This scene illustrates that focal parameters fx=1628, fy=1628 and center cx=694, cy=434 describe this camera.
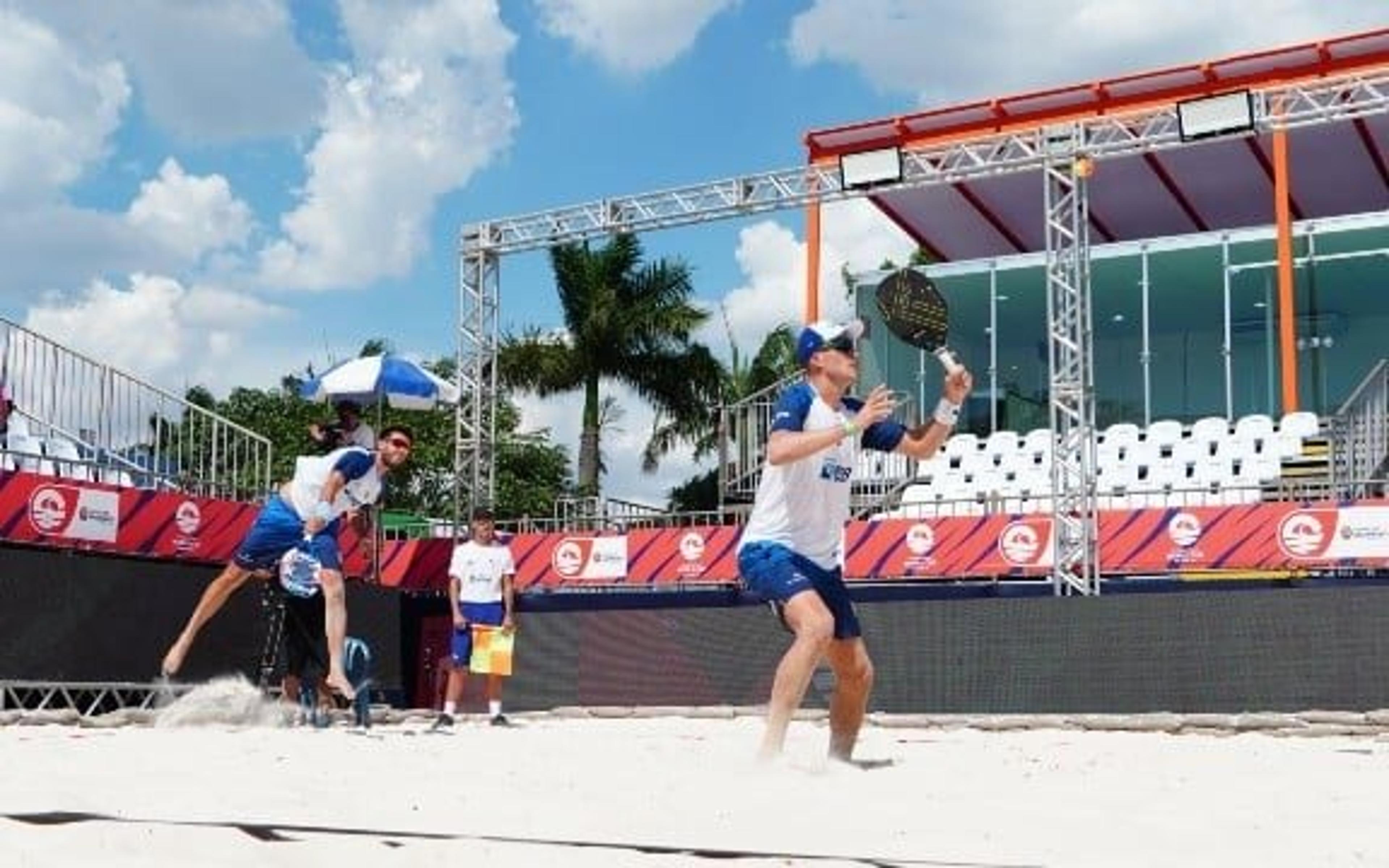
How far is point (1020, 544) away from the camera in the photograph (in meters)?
17.8

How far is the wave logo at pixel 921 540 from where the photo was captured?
1839 cm

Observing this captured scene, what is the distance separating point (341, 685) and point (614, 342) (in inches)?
1020

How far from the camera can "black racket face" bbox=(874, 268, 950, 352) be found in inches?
341

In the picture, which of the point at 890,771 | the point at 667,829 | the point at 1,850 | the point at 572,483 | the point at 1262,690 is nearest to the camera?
the point at 1,850

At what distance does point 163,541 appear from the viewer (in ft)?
46.4

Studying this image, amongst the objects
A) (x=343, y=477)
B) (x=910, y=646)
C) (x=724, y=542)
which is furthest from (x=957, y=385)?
(x=724, y=542)

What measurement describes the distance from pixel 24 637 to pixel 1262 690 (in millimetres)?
9157

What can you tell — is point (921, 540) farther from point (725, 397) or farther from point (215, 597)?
point (725, 397)

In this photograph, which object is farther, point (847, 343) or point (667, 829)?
point (847, 343)

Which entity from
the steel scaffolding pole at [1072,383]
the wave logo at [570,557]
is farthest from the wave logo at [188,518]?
the steel scaffolding pole at [1072,383]

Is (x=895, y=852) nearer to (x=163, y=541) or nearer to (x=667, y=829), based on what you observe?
(x=667, y=829)

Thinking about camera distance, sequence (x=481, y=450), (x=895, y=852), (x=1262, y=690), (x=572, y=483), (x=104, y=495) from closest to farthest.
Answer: (x=895, y=852)
(x=1262, y=690)
(x=104, y=495)
(x=481, y=450)
(x=572, y=483)

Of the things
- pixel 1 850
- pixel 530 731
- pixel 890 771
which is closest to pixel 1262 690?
pixel 530 731

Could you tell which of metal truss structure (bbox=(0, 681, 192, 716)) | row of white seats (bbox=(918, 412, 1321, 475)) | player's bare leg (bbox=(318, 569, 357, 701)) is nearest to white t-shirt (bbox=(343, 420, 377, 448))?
player's bare leg (bbox=(318, 569, 357, 701))
